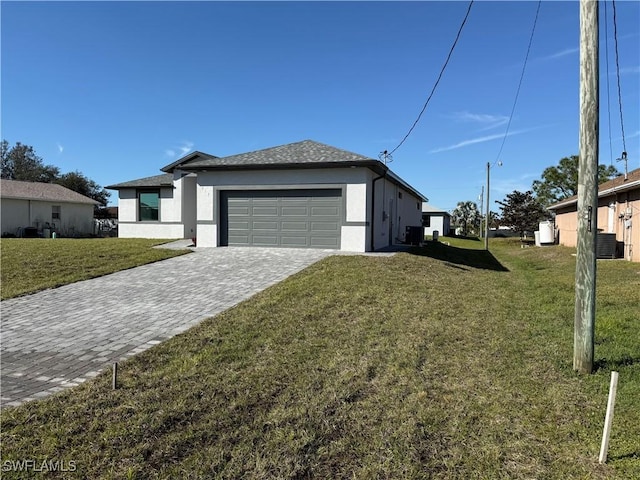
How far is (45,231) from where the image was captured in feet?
86.8

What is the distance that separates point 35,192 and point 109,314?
1042 inches

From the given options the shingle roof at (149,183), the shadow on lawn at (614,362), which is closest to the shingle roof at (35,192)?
the shingle roof at (149,183)

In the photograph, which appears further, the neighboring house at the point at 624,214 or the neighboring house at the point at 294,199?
the neighboring house at the point at 624,214

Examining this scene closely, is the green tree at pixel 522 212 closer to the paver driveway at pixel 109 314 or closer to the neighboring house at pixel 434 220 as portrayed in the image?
the neighboring house at pixel 434 220

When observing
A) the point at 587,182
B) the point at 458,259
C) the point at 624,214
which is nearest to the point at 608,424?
the point at 587,182

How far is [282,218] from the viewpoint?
14.9 metres

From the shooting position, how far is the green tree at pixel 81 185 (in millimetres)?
48062

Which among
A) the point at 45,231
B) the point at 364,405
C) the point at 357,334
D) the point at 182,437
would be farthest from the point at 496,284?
the point at 45,231

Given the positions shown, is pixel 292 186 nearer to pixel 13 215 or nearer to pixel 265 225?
pixel 265 225

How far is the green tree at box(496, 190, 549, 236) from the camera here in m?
44.8

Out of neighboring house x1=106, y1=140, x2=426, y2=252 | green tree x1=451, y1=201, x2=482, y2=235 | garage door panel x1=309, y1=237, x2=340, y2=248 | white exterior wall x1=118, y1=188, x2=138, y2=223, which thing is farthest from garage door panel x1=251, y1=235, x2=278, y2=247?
green tree x1=451, y1=201, x2=482, y2=235

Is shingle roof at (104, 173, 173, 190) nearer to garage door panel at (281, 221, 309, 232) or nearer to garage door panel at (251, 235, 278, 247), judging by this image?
garage door panel at (251, 235, 278, 247)

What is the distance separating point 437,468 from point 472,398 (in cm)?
123

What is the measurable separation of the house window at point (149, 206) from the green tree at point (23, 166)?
121ft
